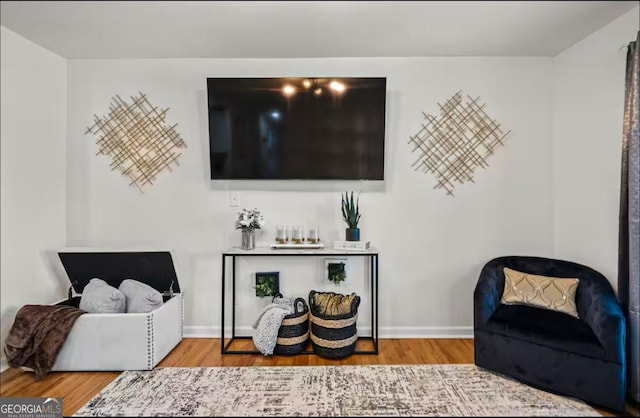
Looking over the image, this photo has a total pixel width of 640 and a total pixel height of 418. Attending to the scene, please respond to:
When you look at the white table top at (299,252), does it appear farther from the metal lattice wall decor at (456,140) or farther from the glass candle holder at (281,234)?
the metal lattice wall decor at (456,140)

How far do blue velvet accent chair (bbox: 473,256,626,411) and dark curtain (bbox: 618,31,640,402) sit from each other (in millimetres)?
98

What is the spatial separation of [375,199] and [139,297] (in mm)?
1951

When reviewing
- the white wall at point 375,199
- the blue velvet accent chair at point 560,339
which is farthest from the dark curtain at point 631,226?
the white wall at point 375,199

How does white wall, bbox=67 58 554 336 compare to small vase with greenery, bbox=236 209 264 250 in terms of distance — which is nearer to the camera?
small vase with greenery, bbox=236 209 264 250

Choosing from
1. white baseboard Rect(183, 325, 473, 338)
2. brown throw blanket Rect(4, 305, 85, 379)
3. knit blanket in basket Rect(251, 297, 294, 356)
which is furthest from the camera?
white baseboard Rect(183, 325, 473, 338)

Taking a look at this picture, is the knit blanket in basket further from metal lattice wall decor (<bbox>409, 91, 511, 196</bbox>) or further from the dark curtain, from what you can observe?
the dark curtain

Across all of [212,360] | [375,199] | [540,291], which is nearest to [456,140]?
[375,199]

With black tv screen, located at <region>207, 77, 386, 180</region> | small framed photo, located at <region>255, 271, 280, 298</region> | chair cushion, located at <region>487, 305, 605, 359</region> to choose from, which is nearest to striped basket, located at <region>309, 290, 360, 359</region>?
small framed photo, located at <region>255, 271, 280, 298</region>

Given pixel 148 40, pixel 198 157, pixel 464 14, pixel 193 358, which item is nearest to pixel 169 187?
pixel 198 157

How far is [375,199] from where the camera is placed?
309cm

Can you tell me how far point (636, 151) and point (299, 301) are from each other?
2.36m

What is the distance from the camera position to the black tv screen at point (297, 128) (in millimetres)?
2926

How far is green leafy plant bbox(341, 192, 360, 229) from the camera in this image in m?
2.95

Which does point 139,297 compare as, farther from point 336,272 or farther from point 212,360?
point 336,272
